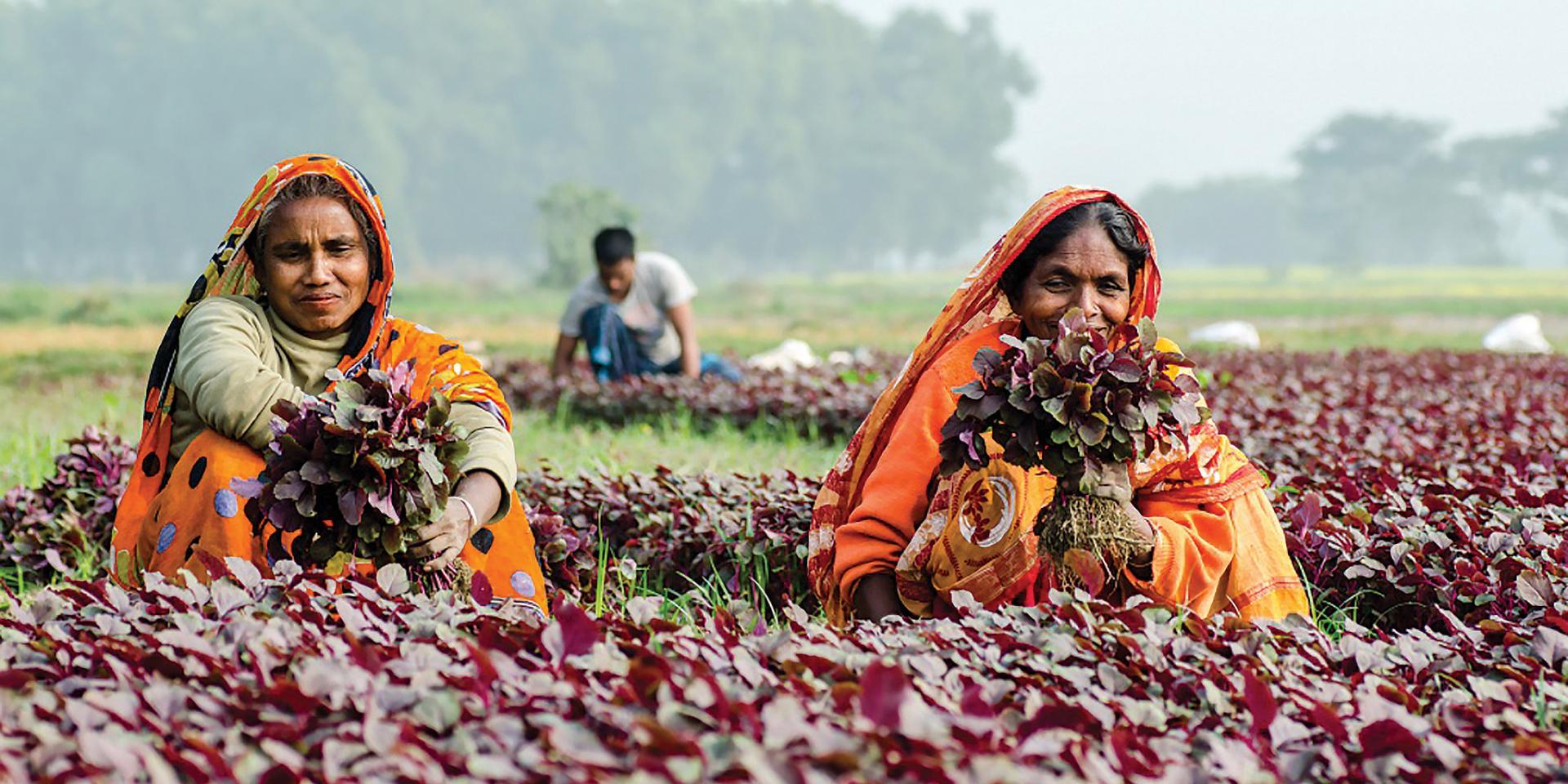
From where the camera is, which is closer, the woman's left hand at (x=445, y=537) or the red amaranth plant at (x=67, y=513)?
the woman's left hand at (x=445, y=537)

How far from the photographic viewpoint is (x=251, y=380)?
9.55 ft

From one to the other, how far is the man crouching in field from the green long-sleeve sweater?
476 centimetres

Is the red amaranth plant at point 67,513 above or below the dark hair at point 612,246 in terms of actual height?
below

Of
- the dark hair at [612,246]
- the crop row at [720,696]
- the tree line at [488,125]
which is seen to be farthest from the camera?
the tree line at [488,125]

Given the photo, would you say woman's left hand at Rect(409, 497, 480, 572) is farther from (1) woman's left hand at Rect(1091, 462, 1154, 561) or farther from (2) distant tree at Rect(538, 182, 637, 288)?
(2) distant tree at Rect(538, 182, 637, 288)

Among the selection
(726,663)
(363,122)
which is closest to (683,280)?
(726,663)

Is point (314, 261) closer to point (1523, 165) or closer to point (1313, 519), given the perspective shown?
point (1313, 519)

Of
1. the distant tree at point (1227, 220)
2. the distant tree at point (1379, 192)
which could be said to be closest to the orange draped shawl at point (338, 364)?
the distant tree at point (1379, 192)

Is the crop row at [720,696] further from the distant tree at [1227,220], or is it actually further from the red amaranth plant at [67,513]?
the distant tree at [1227,220]

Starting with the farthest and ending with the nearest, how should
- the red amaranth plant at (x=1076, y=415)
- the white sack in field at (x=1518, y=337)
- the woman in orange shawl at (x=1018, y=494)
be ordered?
the white sack in field at (x=1518, y=337) < the woman in orange shawl at (x=1018, y=494) < the red amaranth plant at (x=1076, y=415)

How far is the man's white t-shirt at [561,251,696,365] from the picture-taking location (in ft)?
26.9

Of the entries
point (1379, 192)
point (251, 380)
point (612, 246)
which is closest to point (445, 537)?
point (251, 380)

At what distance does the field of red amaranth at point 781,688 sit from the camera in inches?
59.2

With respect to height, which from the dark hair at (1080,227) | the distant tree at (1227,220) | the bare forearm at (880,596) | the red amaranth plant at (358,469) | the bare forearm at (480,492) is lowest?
the bare forearm at (880,596)
